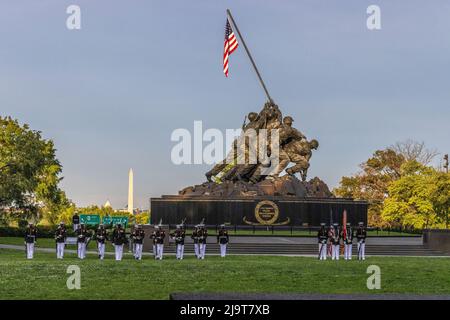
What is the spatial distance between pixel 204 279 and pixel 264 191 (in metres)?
33.9

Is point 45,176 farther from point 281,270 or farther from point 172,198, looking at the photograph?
point 281,270

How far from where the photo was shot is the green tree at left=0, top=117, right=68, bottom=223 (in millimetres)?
46188

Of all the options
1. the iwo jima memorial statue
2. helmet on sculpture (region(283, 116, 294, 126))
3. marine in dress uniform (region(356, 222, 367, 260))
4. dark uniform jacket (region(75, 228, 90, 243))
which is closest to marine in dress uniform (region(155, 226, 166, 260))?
dark uniform jacket (region(75, 228, 90, 243))

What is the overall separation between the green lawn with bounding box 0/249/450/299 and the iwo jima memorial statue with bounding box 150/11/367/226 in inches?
1027

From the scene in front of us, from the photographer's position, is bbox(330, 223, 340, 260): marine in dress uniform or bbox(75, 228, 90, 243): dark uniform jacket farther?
bbox(330, 223, 340, 260): marine in dress uniform

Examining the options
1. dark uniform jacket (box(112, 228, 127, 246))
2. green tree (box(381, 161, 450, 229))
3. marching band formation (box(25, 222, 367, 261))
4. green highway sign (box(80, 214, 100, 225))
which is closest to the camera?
dark uniform jacket (box(112, 228, 127, 246))

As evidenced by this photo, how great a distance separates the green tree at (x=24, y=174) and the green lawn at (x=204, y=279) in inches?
907

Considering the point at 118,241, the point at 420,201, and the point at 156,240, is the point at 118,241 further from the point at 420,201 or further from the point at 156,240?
the point at 420,201

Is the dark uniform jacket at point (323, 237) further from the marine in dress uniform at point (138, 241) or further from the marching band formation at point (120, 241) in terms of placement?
the marine in dress uniform at point (138, 241)

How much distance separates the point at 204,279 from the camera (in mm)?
19547

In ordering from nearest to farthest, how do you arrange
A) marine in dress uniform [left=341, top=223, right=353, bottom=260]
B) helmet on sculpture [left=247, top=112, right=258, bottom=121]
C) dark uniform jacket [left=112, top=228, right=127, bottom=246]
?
1. dark uniform jacket [left=112, top=228, right=127, bottom=246]
2. marine in dress uniform [left=341, top=223, right=353, bottom=260]
3. helmet on sculpture [left=247, top=112, right=258, bottom=121]

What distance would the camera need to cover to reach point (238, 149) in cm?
5578

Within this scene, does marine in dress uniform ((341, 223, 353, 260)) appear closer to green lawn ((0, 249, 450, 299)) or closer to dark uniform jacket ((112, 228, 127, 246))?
green lawn ((0, 249, 450, 299))
